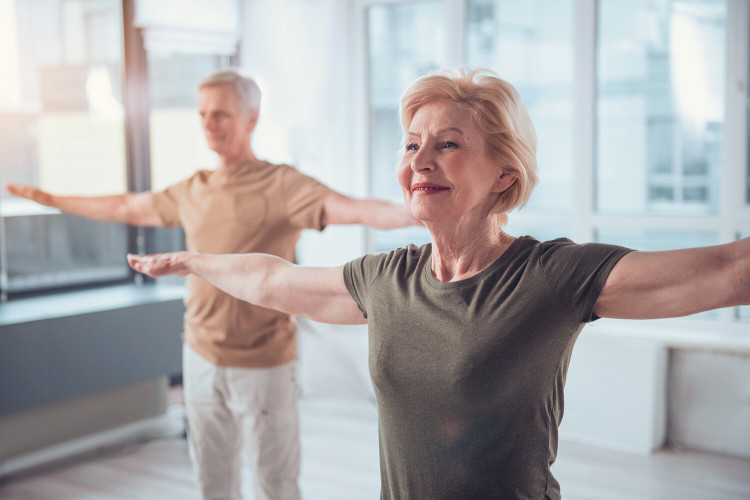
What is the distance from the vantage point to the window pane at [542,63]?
4602 mm

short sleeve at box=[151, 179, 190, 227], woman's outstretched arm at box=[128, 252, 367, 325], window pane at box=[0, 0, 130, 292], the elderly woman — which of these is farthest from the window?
the elderly woman

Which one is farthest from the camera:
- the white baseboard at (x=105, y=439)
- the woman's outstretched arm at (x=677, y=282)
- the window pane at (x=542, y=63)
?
the window pane at (x=542, y=63)

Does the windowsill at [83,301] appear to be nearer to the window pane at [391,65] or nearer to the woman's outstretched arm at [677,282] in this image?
the window pane at [391,65]

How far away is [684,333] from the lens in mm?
4109

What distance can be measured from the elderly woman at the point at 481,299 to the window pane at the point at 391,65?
391 cm

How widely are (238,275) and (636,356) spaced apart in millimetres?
2990

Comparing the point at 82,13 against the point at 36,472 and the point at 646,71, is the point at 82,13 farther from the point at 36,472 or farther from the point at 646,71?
the point at 646,71

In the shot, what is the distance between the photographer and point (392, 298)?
4.25 feet

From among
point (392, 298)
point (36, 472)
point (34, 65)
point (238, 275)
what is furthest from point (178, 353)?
point (392, 298)

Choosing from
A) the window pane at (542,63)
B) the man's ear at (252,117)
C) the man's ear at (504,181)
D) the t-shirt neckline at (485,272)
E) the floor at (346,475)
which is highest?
the window pane at (542,63)

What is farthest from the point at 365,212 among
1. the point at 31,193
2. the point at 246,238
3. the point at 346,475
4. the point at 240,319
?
the point at 346,475

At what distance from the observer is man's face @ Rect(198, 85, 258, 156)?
2453mm

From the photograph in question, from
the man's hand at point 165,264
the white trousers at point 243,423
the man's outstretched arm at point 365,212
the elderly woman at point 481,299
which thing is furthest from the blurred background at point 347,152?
the elderly woman at point 481,299

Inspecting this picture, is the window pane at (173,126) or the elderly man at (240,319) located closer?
the elderly man at (240,319)
